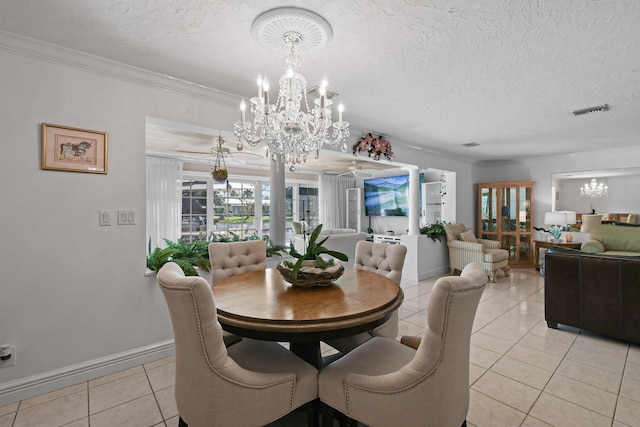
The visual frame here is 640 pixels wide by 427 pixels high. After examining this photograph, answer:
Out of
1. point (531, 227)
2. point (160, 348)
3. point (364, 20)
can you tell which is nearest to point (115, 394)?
point (160, 348)

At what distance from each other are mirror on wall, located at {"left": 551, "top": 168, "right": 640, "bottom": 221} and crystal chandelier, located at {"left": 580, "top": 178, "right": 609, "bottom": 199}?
10cm

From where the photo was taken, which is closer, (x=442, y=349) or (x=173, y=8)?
(x=442, y=349)

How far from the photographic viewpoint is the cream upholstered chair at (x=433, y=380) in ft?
3.75

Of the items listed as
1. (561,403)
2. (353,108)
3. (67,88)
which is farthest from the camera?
(353,108)

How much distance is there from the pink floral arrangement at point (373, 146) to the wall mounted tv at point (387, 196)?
10.1 ft

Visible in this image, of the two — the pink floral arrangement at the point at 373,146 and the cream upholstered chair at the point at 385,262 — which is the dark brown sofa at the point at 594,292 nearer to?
the cream upholstered chair at the point at 385,262

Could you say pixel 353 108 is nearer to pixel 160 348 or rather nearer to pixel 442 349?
pixel 442 349

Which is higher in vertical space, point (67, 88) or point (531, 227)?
point (67, 88)

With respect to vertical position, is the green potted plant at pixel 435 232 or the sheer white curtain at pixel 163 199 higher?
the sheer white curtain at pixel 163 199

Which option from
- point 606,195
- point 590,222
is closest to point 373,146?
point 590,222

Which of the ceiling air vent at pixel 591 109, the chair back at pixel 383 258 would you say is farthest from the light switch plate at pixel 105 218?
the ceiling air vent at pixel 591 109

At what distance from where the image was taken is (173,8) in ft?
5.46

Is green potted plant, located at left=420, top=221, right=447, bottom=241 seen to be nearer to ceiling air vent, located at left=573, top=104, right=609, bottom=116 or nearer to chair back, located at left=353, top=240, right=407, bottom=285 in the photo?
ceiling air vent, located at left=573, top=104, right=609, bottom=116

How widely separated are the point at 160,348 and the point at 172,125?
197 centimetres
